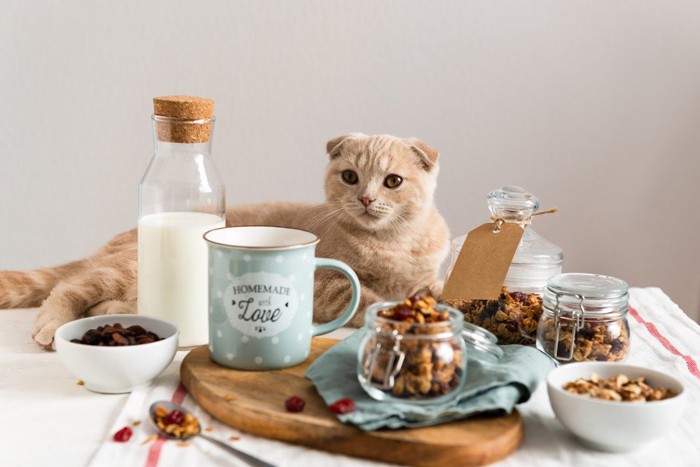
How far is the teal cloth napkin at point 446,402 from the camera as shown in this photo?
0.87 meters

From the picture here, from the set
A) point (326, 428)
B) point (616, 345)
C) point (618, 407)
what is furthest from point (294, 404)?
point (616, 345)

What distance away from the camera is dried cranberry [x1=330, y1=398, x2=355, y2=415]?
0.89 metres

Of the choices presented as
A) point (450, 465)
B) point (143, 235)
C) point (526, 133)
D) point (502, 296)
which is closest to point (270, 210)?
A: point (143, 235)

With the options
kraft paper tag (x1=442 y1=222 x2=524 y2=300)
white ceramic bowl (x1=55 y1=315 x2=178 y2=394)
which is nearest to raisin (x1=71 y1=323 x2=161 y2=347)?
white ceramic bowl (x1=55 y1=315 x2=178 y2=394)

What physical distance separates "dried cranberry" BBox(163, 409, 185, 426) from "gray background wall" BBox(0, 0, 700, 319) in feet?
5.06

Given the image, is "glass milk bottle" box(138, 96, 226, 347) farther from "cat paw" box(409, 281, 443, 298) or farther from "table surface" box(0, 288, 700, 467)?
"cat paw" box(409, 281, 443, 298)

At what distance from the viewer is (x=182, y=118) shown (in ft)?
3.81

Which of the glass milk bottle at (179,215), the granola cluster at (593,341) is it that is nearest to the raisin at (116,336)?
the glass milk bottle at (179,215)

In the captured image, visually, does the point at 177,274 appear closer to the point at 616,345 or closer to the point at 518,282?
the point at 518,282

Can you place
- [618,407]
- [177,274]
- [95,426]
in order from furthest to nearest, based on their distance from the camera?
[177,274]
[95,426]
[618,407]

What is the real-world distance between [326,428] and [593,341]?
1.39 feet

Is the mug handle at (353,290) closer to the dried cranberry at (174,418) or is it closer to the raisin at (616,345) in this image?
the dried cranberry at (174,418)

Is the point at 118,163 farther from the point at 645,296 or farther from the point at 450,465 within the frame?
the point at 450,465

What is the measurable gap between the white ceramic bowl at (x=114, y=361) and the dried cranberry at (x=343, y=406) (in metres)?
0.25
